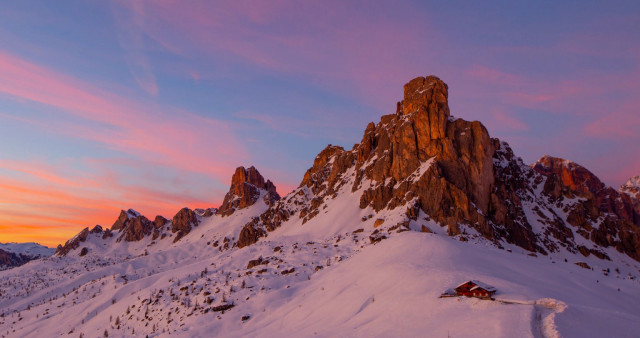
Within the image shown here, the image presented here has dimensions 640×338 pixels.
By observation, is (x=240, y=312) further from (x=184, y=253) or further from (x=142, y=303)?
(x=184, y=253)

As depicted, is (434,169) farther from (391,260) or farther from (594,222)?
(594,222)

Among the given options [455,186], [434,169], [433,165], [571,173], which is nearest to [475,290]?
[455,186]

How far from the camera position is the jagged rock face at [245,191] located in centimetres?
15662

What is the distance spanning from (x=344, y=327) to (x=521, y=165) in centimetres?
10027

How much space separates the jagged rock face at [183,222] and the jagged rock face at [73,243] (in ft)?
136

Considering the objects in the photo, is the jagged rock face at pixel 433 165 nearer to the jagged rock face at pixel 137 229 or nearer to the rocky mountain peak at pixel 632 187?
the jagged rock face at pixel 137 229

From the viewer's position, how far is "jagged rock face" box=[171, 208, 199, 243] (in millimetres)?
153988

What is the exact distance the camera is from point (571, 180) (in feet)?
505

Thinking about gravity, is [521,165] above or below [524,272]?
above

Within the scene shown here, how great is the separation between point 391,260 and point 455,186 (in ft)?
124

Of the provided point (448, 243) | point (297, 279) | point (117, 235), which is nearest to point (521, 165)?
point (448, 243)

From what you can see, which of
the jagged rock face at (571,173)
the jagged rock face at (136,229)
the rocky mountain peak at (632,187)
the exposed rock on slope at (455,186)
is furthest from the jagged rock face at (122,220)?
the rocky mountain peak at (632,187)

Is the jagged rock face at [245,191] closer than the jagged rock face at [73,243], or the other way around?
the jagged rock face at [245,191]

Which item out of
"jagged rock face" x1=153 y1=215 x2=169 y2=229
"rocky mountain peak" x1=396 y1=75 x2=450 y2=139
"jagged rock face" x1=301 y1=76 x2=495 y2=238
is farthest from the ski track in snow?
"jagged rock face" x1=153 y1=215 x2=169 y2=229
